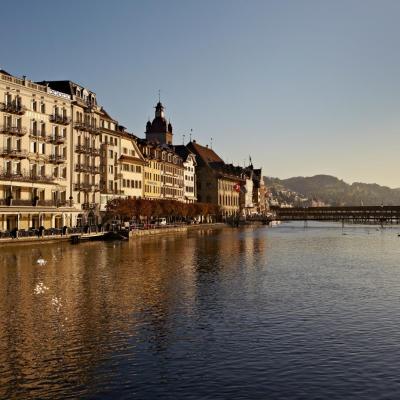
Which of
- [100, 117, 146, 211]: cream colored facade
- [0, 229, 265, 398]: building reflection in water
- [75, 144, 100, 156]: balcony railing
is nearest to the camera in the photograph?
[0, 229, 265, 398]: building reflection in water

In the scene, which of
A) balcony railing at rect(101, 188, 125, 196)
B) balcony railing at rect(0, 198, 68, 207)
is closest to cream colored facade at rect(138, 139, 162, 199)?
balcony railing at rect(101, 188, 125, 196)

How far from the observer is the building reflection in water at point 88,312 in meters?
22.9

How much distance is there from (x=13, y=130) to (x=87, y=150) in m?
24.0

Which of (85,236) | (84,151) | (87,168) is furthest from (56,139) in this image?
(85,236)

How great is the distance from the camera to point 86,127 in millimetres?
111812

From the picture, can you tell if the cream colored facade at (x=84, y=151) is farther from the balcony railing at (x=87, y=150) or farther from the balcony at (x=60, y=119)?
the balcony at (x=60, y=119)

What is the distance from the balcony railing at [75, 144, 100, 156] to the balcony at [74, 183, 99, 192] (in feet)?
20.0

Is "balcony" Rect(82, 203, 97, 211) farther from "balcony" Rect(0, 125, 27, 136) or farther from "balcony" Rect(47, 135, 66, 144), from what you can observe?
"balcony" Rect(0, 125, 27, 136)

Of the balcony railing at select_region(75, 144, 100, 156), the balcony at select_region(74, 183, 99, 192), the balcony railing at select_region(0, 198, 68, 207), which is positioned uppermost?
the balcony railing at select_region(75, 144, 100, 156)

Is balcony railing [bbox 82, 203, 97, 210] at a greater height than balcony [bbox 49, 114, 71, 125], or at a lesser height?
lesser

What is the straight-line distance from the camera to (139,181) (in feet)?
483

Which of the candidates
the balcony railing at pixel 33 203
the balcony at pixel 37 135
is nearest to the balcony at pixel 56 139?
the balcony at pixel 37 135

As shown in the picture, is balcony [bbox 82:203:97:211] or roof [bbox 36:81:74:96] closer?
roof [bbox 36:81:74:96]

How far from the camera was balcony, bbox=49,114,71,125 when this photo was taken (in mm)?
100906
